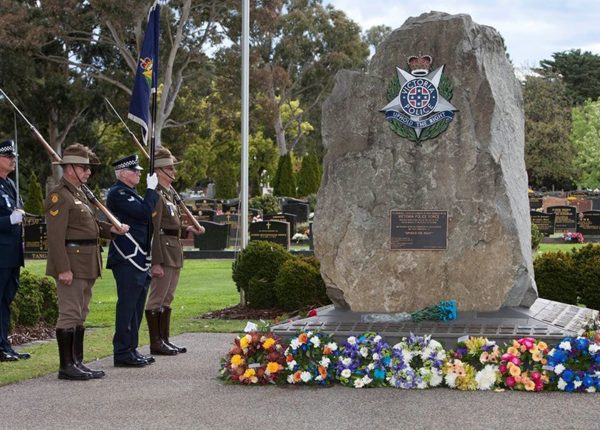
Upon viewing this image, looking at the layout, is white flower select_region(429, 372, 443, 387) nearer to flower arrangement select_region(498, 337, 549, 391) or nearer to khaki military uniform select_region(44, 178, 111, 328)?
flower arrangement select_region(498, 337, 549, 391)

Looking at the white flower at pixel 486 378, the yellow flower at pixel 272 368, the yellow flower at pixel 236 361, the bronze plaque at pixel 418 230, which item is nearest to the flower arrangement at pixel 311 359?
the yellow flower at pixel 272 368

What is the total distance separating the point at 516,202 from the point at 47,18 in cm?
2901

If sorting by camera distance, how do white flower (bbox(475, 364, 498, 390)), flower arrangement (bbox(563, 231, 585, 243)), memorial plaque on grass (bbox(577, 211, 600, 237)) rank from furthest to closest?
memorial plaque on grass (bbox(577, 211, 600, 237)), flower arrangement (bbox(563, 231, 585, 243)), white flower (bbox(475, 364, 498, 390))

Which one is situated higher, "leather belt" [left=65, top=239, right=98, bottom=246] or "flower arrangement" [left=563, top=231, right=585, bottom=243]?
"leather belt" [left=65, top=239, right=98, bottom=246]

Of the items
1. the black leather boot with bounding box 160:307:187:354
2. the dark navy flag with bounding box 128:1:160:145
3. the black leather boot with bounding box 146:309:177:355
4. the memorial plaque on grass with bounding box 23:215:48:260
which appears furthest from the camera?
the memorial plaque on grass with bounding box 23:215:48:260

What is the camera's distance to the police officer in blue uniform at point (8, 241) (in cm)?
865

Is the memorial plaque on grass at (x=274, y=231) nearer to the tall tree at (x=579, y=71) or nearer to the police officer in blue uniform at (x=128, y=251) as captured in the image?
the police officer in blue uniform at (x=128, y=251)

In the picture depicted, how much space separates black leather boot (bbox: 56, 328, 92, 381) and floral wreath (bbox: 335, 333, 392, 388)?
7.13 feet

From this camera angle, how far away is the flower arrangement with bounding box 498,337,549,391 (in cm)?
714

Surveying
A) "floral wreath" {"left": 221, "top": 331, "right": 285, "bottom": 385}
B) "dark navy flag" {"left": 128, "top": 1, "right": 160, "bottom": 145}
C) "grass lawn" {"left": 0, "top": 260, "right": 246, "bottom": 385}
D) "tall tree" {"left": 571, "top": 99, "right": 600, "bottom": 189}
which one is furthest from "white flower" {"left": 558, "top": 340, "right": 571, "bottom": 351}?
"tall tree" {"left": 571, "top": 99, "right": 600, "bottom": 189}

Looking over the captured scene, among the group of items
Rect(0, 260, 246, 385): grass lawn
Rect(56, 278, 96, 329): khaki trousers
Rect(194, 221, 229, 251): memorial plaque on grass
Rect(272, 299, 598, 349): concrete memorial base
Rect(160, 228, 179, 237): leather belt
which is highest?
Rect(160, 228, 179, 237): leather belt

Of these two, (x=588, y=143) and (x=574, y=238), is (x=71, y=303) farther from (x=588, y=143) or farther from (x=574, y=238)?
(x=588, y=143)

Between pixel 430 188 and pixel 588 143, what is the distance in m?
57.8

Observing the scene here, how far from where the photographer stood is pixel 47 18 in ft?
112
